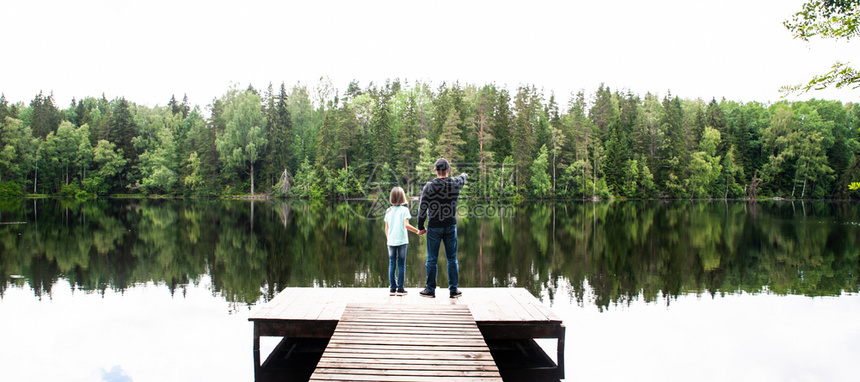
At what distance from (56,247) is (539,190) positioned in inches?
1868

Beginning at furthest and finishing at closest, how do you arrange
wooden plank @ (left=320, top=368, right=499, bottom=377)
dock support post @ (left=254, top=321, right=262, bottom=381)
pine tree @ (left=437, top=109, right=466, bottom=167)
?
1. pine tree @ (left=437, top=109, right=466, bottom=167)
2. dock support post @ (left=254, top=321, right=262, bottom=381)
3. wooden plank @ (left=320, top=368, right=499, bottom=377)

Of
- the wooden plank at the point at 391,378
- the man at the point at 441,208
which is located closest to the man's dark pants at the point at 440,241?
the man at the point at 441,208

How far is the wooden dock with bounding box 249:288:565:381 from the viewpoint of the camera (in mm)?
4801

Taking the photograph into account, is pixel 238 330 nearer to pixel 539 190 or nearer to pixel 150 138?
pixel 539 190

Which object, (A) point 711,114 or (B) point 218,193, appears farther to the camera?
(A) point 711,114

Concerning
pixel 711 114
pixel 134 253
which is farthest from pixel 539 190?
pixel 134 253

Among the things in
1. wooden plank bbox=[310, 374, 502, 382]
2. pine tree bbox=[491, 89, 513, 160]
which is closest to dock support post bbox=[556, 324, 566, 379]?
wooden plank bbox=[310, 374, 502, 382]

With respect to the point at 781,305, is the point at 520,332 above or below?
above

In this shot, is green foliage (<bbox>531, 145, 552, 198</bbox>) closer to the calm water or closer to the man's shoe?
the calm water

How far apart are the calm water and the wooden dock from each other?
105 cm

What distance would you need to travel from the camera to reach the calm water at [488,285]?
7367 mm

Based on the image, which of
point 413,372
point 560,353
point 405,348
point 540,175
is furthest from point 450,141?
point 413,372

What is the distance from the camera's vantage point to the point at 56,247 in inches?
671

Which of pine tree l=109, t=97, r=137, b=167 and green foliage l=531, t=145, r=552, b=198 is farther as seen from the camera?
pine tree l=109, t=97, r=137, b=167
